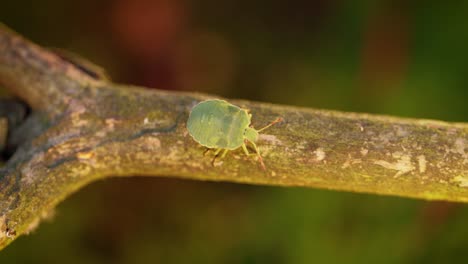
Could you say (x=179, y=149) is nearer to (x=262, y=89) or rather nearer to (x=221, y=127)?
(x=221, y=127)

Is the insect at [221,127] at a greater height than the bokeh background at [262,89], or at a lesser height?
lesser

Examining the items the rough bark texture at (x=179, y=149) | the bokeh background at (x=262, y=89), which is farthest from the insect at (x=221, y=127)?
the bokeh background at (x=262, y=89)

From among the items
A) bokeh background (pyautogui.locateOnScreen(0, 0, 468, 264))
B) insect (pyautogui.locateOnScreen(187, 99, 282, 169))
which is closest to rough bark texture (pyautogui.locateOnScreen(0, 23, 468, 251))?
insect (pyautogui.locateOnScreen(187, 99, 282, 169))

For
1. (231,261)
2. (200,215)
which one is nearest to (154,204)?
(200,215)

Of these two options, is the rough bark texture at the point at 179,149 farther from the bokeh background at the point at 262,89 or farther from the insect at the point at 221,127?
the bokeh background at the point at 262,89

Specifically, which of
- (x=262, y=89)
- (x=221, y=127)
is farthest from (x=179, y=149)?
(x=262, y=89)

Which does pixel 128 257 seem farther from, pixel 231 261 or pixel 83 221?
pixel 231 261
